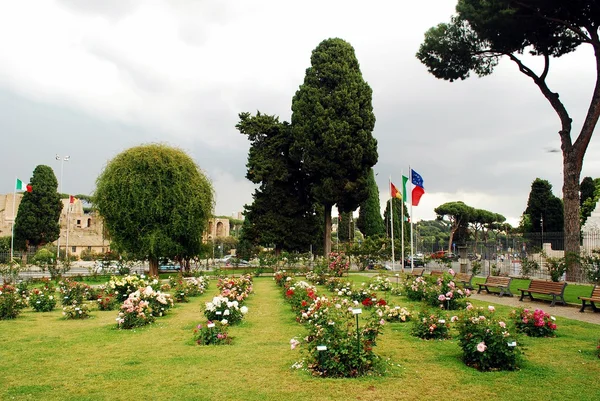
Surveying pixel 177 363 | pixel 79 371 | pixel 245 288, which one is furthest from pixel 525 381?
pixel 245 288

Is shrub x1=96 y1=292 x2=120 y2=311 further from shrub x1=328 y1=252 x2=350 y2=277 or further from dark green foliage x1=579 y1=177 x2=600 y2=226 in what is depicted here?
dark green foliage x1=579 y1=177 x2=600 y2=226

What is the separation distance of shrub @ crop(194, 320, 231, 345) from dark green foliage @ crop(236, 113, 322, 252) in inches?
998

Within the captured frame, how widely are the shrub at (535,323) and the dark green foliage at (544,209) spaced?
149 ft

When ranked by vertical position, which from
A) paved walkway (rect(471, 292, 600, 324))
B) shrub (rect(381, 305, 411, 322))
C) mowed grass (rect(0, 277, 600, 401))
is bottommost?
paved walkway (rect(471, 292, 600, 324))

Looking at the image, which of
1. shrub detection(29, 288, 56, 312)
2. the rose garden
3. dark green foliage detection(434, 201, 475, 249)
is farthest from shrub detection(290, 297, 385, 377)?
dark green foliage detection(434, 201, 475, 249)

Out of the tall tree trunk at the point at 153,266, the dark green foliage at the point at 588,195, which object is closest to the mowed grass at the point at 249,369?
the tall tree trunk at the point at 153,266

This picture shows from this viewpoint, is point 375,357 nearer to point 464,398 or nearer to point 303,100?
point 464,398

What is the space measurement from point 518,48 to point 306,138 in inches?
547

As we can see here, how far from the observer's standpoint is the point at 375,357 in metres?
6.16

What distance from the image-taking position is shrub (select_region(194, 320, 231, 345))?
820 cm

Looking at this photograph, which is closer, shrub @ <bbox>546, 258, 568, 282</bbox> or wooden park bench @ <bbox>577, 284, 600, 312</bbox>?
wooden park bench @ <bbox>577, 284, 600, 312</bbox>

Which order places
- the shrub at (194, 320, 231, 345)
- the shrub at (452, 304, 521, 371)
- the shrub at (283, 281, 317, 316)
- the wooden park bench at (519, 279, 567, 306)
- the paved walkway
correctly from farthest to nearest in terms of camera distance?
the wooden park bench at (519, 279, 567, 306) < the paved walkway < the shrub at (283, 281, 317, 316) < the shrub at (194, 320, 231, 345) < the shrub at (452, 304, 521, 371)

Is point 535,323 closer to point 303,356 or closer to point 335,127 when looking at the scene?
point 303,356

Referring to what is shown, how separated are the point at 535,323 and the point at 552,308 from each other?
4863mm
